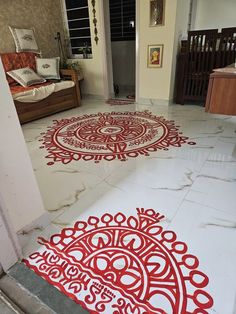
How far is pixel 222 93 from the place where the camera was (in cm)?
168

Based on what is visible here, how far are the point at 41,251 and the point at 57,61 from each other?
3.63 m

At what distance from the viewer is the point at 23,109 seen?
327 centimetres

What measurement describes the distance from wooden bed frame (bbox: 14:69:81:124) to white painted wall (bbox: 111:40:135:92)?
2.04 meters

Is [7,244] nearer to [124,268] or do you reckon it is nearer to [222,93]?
[124,268]

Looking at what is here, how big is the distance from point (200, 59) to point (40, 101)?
9.12 ft

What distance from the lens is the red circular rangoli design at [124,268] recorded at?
3.16 ft

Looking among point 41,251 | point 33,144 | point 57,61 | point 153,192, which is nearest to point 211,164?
point 153,192

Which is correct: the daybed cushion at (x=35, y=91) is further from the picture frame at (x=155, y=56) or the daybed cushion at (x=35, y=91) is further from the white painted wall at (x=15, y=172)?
the white painted wall at (x=15, y=172)

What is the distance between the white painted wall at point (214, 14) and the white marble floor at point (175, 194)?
10.8 ft

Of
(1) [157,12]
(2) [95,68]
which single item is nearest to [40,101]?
(2) [95,68]

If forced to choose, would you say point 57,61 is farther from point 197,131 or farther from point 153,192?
point 153,192

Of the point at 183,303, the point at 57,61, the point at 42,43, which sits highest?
the point at 42,43

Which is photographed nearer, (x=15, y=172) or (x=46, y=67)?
(x=15, y=172)

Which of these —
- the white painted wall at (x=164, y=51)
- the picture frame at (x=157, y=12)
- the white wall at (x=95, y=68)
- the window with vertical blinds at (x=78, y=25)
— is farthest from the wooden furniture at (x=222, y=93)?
the window with vertical blinds at (x=78, y=25)
